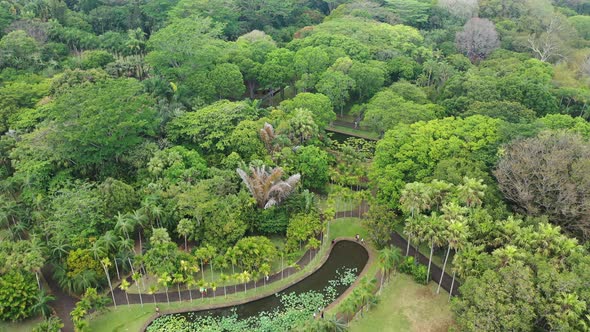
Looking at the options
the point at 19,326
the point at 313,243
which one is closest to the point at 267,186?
the point at 313,243

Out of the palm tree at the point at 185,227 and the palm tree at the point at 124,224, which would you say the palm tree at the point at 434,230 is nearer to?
the palm tree at the point at 185,227

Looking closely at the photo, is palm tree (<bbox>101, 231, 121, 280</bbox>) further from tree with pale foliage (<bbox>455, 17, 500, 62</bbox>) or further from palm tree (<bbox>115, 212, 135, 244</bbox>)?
tree with pale foliage (<bbox>455, 17, 500, 62</bbox>)

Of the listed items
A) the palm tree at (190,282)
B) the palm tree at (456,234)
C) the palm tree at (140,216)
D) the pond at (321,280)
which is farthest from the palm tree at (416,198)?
the palm tree at (140,216)

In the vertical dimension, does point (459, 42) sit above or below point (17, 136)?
above

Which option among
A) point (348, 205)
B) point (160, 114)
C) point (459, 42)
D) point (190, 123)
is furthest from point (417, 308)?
point (459, 42)

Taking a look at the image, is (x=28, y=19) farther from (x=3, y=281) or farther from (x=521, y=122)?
(x=521, y=122)

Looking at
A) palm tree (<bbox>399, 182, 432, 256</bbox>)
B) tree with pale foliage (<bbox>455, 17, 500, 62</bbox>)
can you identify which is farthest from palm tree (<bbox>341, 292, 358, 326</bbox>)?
tree with pale foliage (<bbox>455, 17, 500, 62</bbox>)
